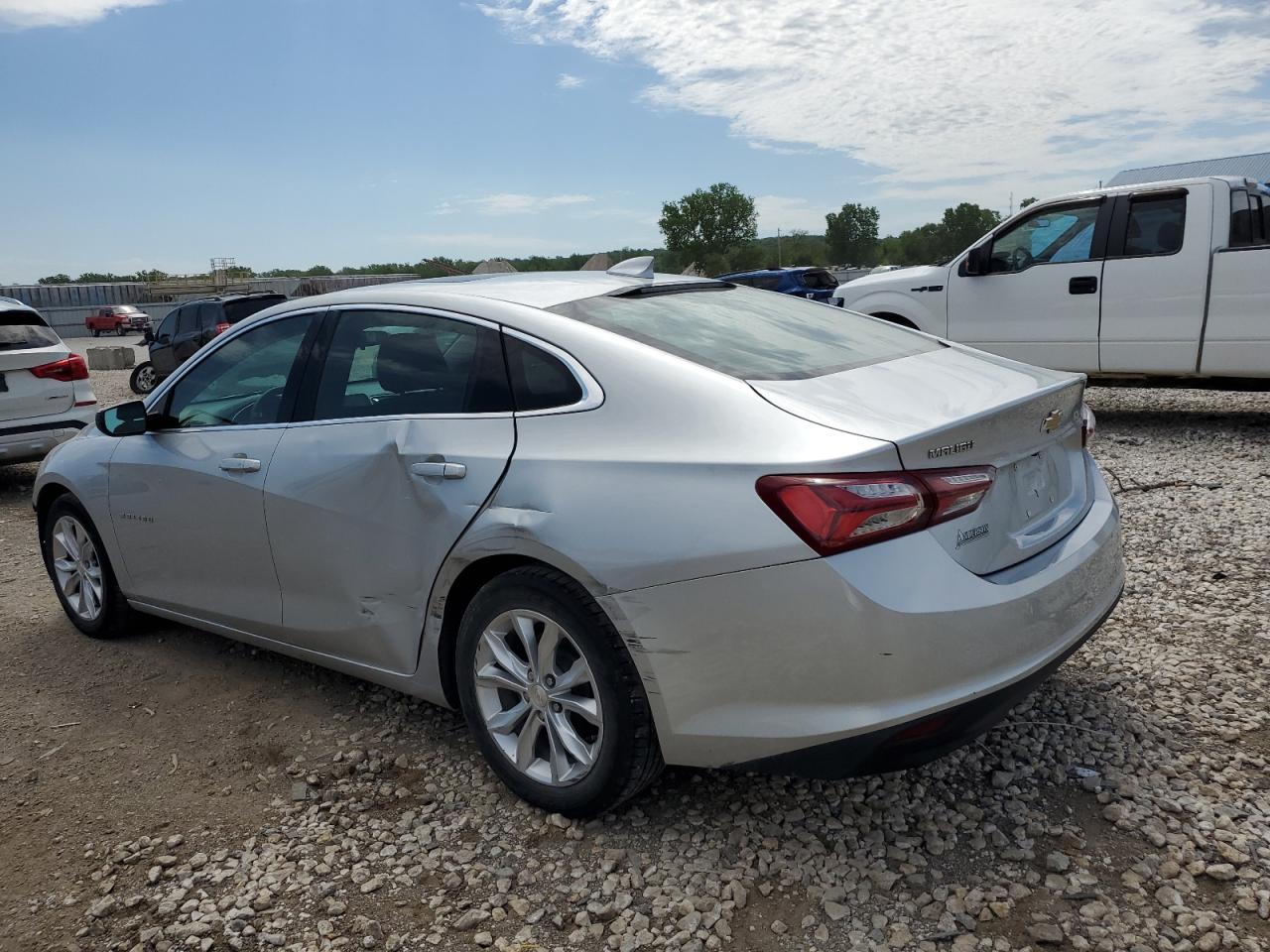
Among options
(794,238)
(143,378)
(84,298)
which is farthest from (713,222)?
(143,378)

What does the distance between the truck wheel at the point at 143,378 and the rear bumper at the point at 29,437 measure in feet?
32.8

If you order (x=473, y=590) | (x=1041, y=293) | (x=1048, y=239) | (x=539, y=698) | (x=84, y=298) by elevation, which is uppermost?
(x=1048, y=239)

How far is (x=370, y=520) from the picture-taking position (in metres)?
3.18

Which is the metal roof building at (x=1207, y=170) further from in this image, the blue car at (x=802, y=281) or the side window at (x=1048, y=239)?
the side window at (x=1048, y=239)

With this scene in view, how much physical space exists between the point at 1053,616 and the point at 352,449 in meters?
2.16

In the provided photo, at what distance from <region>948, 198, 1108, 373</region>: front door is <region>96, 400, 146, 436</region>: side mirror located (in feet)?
23.7

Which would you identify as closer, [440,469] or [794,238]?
[440,469]

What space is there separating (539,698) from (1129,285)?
7.23m

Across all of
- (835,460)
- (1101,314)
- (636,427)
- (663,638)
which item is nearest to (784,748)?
(663,638)

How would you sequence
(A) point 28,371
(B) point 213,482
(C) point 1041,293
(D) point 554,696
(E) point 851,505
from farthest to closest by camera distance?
(C) point 1041,293 < (A) point 28,371 < (B) point 213,482 < (D) point 554,696 < (E) point 851,505

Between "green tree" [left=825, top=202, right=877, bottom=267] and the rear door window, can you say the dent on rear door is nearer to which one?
the rear door window

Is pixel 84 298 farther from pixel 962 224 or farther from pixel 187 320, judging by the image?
pixel 962 224

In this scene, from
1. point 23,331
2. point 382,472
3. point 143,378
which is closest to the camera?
point 382,472

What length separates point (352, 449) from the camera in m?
3.26
